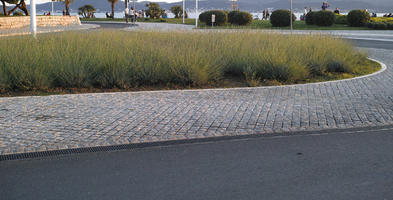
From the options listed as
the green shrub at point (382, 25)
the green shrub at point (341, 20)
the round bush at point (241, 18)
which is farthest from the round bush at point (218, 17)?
the green shrub at point (382, 25)

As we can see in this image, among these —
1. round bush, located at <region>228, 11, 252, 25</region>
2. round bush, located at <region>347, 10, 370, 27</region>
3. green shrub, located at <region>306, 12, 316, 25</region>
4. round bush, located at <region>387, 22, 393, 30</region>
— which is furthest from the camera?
round bush, located at <region>228, 11, 252, 25</region>

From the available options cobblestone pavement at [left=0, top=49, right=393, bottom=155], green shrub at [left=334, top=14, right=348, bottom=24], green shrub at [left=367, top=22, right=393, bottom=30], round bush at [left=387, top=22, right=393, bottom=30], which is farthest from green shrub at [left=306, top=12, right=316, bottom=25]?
cobblestone pavement at [left=0, top=49, right=393, bottom=155]

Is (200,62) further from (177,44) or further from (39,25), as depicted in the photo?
(39,25)

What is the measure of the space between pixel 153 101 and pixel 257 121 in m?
2.36

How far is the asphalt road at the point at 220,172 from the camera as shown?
4.39 m

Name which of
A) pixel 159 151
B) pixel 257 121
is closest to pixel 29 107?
pixel 159 151

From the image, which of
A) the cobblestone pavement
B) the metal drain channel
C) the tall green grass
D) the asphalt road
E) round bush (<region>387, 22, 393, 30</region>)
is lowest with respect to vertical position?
the asphalt road

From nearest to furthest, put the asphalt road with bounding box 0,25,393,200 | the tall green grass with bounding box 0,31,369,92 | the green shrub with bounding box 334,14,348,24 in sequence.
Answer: the asphalt road with bounding box 0,25,393,200, the tall green grass with bounding box 0,31,369,92, the green shrub with bounding box 334,14,348,24

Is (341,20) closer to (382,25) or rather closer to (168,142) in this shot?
(382,25)

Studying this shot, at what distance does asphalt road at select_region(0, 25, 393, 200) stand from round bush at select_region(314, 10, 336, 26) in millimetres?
35645

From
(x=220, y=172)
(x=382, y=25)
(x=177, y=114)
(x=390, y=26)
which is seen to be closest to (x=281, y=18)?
(x=382, y=25)

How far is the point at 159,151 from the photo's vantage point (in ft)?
18.9

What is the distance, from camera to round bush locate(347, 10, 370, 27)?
40.6 metres

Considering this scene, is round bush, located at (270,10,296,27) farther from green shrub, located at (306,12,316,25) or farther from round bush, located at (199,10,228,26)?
round bush, located at (199,10,228,26)
